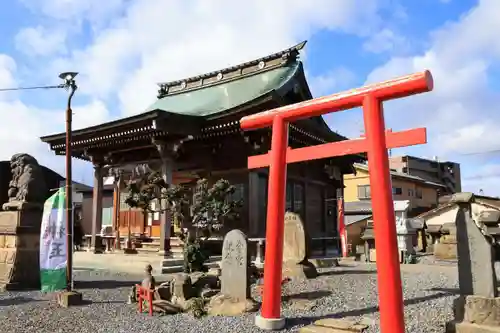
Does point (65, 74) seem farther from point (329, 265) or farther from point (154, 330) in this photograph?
point (329, 265)

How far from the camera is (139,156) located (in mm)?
16141

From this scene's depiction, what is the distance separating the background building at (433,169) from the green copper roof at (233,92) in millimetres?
32665

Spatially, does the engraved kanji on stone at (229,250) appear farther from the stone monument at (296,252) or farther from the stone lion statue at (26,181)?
the stone lion statue at (26,181)

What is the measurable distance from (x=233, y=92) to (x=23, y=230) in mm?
9404

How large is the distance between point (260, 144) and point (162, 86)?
893 centimetres

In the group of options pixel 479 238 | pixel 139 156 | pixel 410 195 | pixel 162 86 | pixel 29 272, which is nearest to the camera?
pixel 479 238

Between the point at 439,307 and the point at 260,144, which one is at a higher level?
the point at 260,144

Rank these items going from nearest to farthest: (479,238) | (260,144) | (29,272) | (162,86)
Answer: (479,238)
(29,272)
(260,144)
(162,86)

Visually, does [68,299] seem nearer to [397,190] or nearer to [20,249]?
[20,249]

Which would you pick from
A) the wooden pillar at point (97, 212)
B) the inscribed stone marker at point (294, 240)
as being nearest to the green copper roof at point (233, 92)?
the wooden pillar at point (97, 212)

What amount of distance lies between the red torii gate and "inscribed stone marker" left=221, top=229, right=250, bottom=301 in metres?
1.09

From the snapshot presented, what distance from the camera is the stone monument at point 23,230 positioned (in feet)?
34.0

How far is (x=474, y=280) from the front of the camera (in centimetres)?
523

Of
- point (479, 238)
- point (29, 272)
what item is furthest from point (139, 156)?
point (479, 238)
